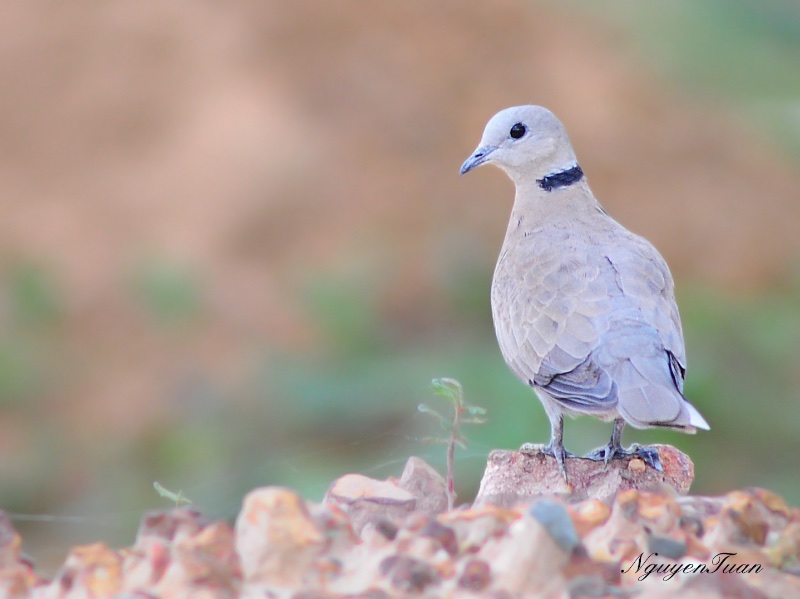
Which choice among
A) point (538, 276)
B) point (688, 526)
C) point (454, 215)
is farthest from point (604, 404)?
point (454, 215)

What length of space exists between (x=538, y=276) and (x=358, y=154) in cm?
506

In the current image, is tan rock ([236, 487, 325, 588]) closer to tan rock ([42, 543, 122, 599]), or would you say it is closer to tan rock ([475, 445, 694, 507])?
tan rock ([42, 543, 122, 599])

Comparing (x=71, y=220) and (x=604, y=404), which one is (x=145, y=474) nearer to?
(x=71, y=220)

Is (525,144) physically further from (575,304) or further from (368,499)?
(368,499)

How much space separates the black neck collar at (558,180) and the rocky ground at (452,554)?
1594 mm

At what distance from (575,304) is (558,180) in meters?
0.57

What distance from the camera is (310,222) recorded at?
790 centimetres

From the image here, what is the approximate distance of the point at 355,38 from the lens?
8703 millimetres

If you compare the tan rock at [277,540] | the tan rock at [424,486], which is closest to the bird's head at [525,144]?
the tan rock at [424,486]

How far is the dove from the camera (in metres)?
2.88

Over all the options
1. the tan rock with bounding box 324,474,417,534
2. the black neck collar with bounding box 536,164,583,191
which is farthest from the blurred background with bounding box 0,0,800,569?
the tan rock with bounding box 324,474,417,534

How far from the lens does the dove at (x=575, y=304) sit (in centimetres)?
288

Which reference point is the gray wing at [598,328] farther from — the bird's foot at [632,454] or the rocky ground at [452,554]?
the rocky ground at [452,554]

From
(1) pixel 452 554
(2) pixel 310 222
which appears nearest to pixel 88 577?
(1) pixel 452 554
